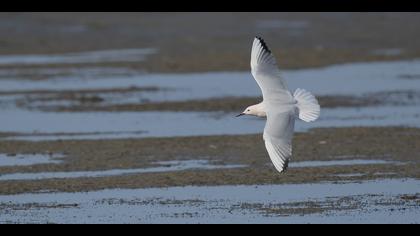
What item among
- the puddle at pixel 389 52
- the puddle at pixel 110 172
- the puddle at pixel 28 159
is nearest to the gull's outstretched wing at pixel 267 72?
the puddle at pixel 110 172

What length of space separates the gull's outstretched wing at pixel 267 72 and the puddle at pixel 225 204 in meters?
0.96

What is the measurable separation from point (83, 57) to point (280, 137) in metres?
15.9

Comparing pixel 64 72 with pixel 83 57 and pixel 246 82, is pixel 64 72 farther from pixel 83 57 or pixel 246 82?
pixel 246 82

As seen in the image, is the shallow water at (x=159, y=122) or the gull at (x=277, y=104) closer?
the gull at (x=277, y=104)

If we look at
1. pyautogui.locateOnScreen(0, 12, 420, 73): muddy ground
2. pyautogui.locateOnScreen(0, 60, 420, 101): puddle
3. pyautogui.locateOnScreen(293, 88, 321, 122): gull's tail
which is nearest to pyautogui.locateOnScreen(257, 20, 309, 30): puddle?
pyautogui.locateOnScreen(0, 12, 420, 73): muddy ground

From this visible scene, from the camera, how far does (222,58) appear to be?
24.7 metres

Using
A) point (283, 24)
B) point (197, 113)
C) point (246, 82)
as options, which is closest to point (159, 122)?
point (197, 113)

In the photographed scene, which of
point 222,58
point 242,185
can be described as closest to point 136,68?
point 222,58

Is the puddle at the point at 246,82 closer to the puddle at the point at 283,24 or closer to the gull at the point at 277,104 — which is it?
the puddle at the point at 283,24

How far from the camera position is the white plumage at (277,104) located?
426 inches

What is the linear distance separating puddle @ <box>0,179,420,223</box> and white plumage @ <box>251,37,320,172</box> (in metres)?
0.59

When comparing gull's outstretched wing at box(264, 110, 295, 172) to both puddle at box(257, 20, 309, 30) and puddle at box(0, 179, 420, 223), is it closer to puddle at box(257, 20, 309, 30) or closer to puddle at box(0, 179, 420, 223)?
puddle at box(0, 179, 420, 223)
